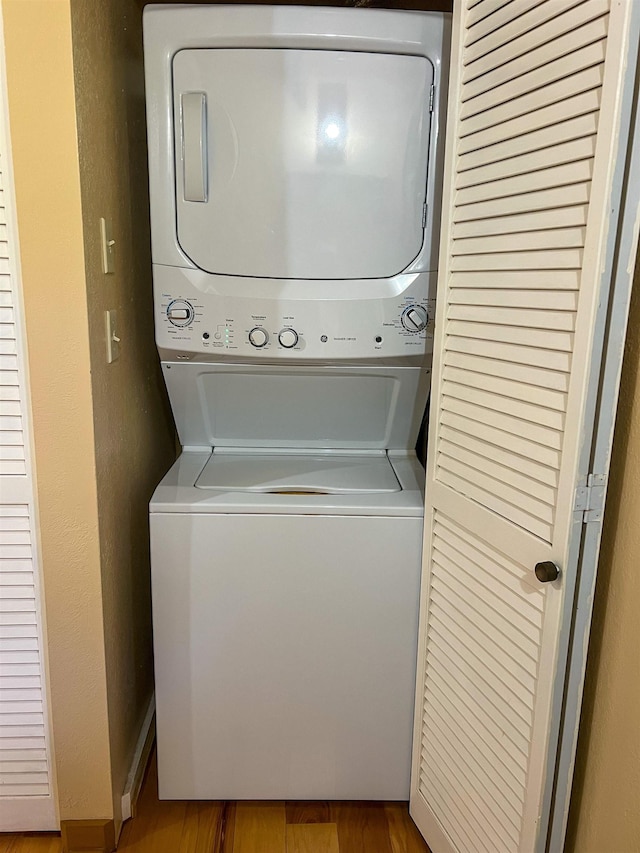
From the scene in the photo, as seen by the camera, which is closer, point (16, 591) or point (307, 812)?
point (16, 591)

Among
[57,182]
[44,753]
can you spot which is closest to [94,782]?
[44,753]

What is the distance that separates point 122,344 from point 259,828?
1188 millimetres

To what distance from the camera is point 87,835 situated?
1506 millimetres

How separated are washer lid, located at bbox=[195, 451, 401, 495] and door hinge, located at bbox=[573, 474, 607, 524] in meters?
0.60

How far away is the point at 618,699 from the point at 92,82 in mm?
1454

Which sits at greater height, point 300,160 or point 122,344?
point 300,160

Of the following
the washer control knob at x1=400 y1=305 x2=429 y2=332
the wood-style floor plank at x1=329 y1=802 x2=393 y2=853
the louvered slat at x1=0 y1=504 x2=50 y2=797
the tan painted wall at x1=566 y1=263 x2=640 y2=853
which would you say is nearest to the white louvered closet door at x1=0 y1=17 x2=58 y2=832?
the louvered slat at x1=0 y1=504 x2=50 y2=797

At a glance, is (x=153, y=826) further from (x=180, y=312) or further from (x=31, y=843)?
(x=180, y=312)

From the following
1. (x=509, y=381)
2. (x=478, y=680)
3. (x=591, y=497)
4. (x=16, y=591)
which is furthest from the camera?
(x=16, y=591)

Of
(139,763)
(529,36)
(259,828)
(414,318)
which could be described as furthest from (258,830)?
(529,36)

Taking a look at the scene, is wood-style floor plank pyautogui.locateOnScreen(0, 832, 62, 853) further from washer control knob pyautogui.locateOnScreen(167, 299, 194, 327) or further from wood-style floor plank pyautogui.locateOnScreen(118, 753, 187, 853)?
washer control knob pyautogui.locateOnScreen(167, 299, 194, 327)

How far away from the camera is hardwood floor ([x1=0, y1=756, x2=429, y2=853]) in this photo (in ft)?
5.10

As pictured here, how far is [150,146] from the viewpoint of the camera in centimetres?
150

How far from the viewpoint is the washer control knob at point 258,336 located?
1578 mm
